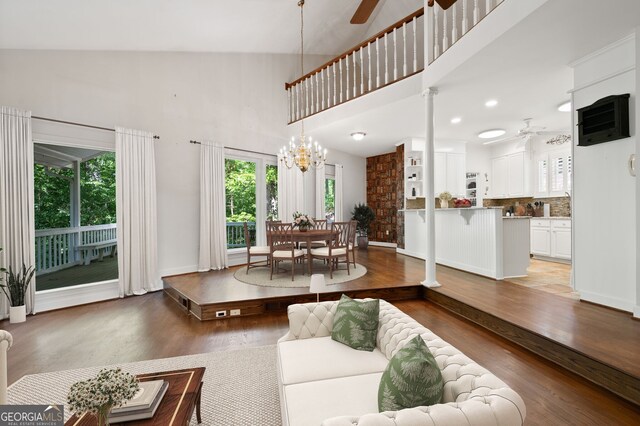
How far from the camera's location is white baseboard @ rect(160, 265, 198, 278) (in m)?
5.11

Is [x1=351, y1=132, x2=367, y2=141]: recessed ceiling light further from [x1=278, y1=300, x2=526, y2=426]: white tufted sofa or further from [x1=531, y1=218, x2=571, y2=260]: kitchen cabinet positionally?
[x1=278, y1=300, x2=526, y2=426]: white tufted sofa

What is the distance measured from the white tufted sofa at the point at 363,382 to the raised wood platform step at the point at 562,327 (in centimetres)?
155

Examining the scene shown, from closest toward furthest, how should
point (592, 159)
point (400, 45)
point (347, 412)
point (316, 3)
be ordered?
point (347, 412)
point (592, 159)
point (316, 3)
point (400, 45)

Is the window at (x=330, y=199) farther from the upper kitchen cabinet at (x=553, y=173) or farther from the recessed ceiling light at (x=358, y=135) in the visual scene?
the upper kitchen cabinet at (x=553, y=173)

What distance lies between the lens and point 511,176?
287 inches

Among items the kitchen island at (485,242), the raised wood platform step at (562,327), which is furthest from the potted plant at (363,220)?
the raised wood platform step at (562,327)

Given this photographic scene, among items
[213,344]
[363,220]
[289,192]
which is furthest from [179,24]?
[363,220]

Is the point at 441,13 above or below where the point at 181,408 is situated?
above

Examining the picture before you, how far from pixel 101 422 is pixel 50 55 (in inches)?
192

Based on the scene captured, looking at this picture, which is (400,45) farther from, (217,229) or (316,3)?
(217,229)

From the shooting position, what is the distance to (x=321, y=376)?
170 centimetres

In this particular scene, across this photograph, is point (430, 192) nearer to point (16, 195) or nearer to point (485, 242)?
point (485, 242)

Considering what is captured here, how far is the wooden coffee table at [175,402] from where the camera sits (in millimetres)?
1351

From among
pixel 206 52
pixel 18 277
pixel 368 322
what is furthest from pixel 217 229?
pixel 368 322
